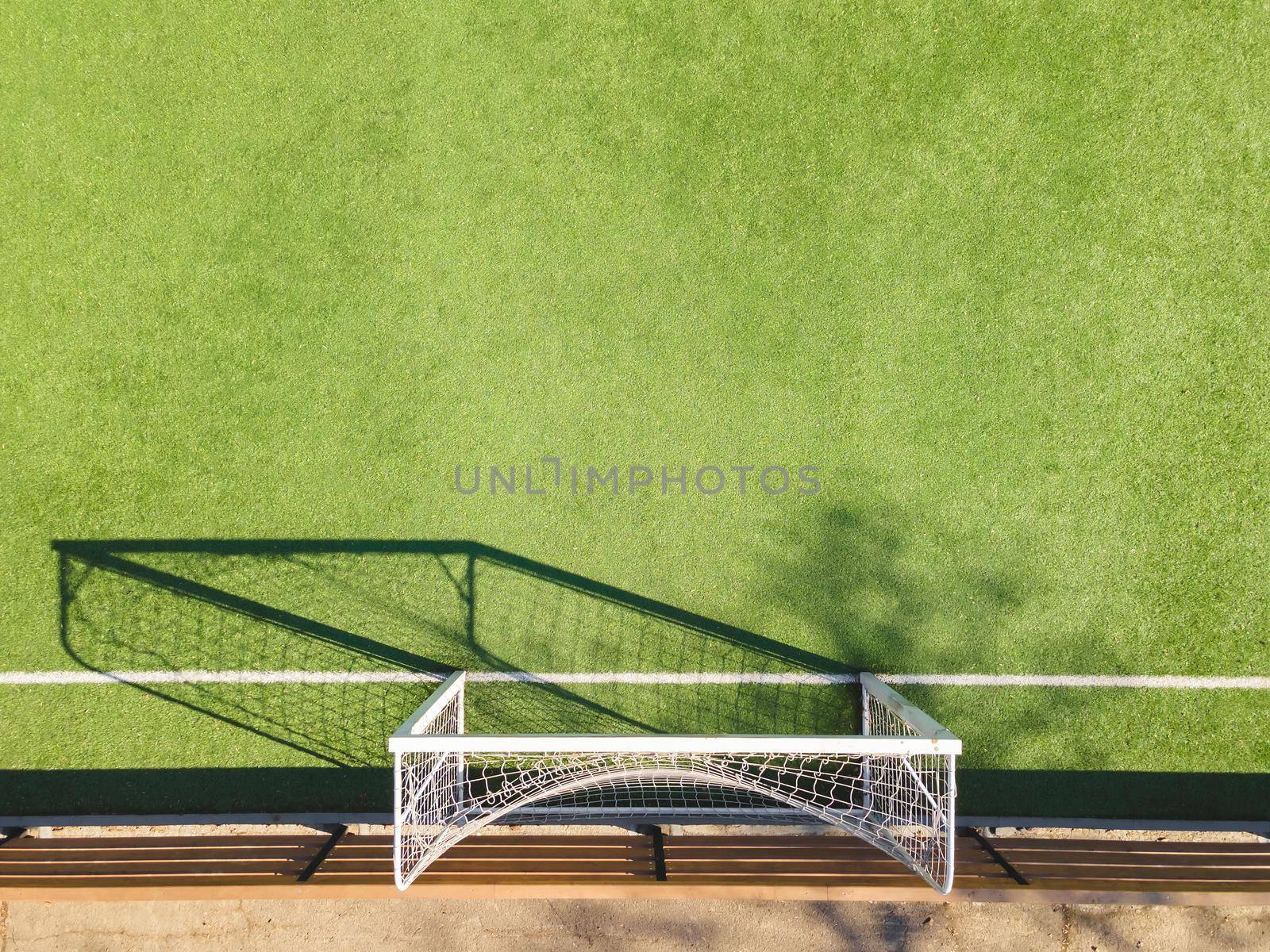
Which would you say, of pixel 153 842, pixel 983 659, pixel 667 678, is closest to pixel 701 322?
pixel 667 678

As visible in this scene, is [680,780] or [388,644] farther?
[388,644]

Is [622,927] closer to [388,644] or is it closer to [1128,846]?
[388,644]

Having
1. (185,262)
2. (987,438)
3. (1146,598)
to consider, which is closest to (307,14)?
(185,262)

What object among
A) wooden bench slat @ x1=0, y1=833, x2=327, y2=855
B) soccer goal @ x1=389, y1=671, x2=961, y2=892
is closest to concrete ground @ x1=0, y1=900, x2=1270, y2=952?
wooden bench slat @ x1=0, y1=833, x2=327, y2=855

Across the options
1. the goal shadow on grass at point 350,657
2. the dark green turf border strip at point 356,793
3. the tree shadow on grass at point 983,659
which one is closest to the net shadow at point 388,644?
the goal shadow on grass at point 350,657

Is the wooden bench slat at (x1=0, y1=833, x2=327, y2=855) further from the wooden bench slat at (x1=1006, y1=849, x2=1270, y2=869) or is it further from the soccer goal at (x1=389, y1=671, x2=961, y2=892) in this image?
the wooden bench slat at (x1=1006, y1=849, x2=1270, y2=869)
